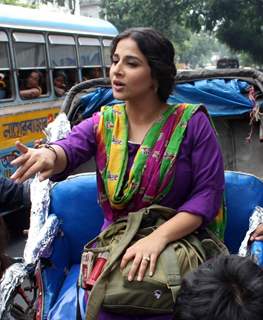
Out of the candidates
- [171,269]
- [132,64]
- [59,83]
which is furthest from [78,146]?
[59,83]

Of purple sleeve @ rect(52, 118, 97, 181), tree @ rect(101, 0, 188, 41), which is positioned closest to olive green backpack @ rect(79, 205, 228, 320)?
purple sleeve @ rect(52, 118, 97, 181)

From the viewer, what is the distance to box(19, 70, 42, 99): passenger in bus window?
7.10 meters

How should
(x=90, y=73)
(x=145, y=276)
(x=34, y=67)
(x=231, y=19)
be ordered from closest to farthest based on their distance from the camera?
(x=145, y=276) → (x=34, y=67) → (x=90, y=73) → (x=231, y=19)

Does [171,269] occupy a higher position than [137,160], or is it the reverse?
[137,160]

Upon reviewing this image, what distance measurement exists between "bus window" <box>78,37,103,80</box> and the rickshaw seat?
244 inches

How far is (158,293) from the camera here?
176 centimetres

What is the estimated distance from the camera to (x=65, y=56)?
828 centimetres

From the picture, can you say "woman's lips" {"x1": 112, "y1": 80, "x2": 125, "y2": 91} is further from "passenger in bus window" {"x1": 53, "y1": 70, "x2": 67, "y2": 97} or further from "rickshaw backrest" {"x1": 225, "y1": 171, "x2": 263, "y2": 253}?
"passenger in bus window" {"x1": 53, "y1": 70, "x2": 67, "y2": 97}

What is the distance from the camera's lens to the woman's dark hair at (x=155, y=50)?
1957mm

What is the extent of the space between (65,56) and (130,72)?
6.51 meters

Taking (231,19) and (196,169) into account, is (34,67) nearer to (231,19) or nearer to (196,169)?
(196,169)

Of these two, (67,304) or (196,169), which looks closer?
(196,169)

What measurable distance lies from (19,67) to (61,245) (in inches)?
184

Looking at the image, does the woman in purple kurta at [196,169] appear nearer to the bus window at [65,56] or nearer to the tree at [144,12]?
the bus window at [65,56]
